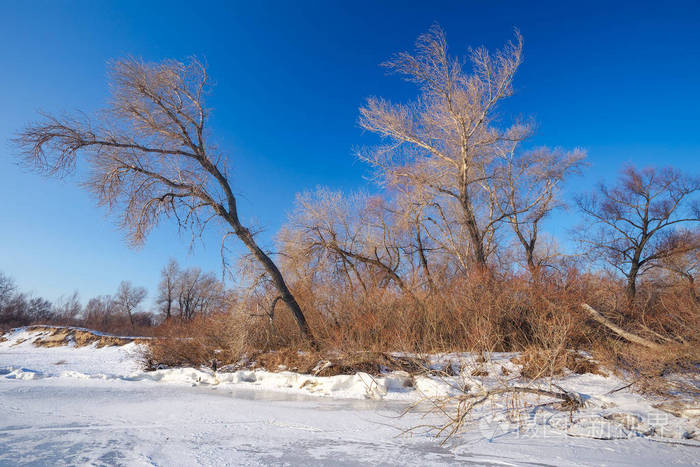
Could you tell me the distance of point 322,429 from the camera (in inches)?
217

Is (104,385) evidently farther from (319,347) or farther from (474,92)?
(474,92)

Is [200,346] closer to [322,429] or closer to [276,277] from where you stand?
[276,277]

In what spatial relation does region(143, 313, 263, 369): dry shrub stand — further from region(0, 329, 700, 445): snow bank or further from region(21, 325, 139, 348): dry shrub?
region(21, 325, 139, 348): dry shrub

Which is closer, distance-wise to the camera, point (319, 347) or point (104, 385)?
point (104, 385)

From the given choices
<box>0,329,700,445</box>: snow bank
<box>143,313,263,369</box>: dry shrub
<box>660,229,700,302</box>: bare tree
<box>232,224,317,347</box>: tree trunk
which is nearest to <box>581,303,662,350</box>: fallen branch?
<box>0,329,700,445</box>: snow bank

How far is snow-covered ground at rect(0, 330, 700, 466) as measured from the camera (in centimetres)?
417

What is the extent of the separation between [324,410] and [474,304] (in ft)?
16.7

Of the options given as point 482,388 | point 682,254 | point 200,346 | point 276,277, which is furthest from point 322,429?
point 682,254

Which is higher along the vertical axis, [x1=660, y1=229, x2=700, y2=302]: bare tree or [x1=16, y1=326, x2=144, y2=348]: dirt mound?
[x1=660, y1=229, x2=700, y2=302]: bare tree

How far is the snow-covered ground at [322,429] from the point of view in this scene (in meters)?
4.17

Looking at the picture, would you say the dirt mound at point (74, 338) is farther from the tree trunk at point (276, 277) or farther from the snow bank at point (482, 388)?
the tree trunk at point (276, 277)

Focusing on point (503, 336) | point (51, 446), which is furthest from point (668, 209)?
point (51, 446)

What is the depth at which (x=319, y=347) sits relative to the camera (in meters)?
11.2

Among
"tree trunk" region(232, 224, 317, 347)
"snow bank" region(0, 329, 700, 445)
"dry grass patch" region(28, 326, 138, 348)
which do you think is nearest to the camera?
"snow bank" region(0, 329, 700, 445)
